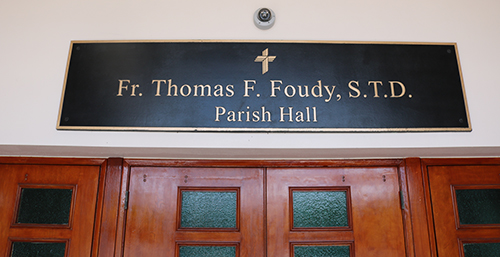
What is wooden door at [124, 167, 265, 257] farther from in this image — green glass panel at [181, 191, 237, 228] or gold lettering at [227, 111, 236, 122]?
gold lettering at [227, 111, 236, 122]

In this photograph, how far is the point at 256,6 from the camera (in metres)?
2.18

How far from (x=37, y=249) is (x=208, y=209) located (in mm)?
1107

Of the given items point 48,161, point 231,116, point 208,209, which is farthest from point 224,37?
point 48,161

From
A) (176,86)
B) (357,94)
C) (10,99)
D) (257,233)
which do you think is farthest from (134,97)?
(357,94)

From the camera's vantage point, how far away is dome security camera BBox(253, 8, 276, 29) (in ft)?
7.00

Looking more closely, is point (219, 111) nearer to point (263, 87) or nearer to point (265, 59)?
point (263, 87)

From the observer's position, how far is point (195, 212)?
2201 millimetres

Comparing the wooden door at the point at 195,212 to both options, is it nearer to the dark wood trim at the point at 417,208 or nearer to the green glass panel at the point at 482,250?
Result: the dark wood trim at the point at 417,208

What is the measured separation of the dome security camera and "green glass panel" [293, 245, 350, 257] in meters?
1.45

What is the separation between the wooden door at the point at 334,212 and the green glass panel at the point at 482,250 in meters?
0.42

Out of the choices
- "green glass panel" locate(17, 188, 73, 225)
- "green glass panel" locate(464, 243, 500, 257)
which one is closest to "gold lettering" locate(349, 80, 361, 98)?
"green glass panel" locate(464, 243, 500, 257)

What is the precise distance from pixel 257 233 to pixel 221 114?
802mm

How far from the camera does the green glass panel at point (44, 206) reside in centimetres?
217

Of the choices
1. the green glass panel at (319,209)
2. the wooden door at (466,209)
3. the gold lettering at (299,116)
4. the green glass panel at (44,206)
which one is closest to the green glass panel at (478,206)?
the wooden door at (466,209)
